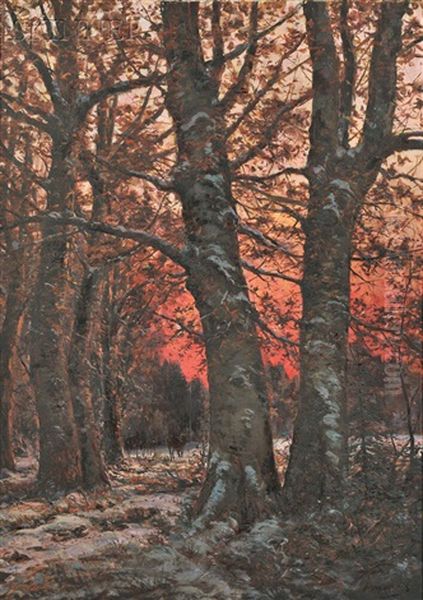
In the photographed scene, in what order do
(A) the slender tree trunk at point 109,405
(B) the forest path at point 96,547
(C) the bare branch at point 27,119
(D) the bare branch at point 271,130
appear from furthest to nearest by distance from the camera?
(A) the slender tree trunk at point 109,405 → (C) the bare branch at point 27,119 → (D) the bare branch at point 271,130 → (B) the forest path at point 96,547

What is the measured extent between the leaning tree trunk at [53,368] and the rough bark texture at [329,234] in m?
5.86

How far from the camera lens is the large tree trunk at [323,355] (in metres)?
10.4

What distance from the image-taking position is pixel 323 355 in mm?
10797

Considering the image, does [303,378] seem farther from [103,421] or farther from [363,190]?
[103,421]

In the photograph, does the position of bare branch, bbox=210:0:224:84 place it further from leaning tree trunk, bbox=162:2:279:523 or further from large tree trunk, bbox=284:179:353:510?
large tree trunk, bbox=284:179:353:510

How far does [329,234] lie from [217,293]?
181cm

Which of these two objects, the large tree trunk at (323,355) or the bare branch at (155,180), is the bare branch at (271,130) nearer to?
the large tree trunk at (323,355)

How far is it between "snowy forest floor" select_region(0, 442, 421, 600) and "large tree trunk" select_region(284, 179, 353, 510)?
0.63m

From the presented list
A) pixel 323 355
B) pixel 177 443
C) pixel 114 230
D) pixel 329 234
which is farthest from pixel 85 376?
pixel 177 443

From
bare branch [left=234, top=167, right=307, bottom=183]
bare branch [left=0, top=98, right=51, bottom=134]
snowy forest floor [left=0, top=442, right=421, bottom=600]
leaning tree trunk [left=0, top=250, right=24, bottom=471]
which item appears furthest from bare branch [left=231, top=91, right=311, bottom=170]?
leaning tree trunk [left=0, top=250, right=24, bottom=471]

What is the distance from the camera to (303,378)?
1087 centimetres

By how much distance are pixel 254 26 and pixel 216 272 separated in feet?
13.5

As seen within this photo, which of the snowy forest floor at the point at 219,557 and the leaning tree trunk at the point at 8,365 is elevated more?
the leaning tree trunk at the point at 8,365

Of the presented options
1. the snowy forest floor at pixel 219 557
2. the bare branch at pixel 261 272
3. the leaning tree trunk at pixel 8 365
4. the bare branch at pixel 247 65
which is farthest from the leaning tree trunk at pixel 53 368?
the leaning tree trunk at pixel 8 365
